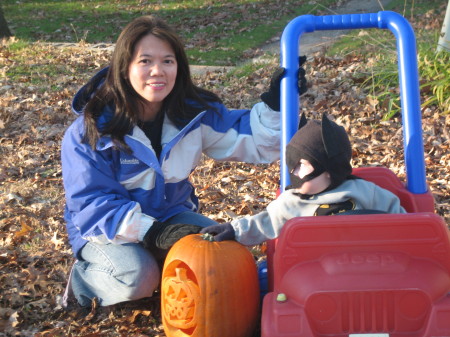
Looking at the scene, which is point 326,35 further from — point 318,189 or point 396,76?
point 318,189

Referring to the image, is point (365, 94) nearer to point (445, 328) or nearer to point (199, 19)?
point (445, 328)

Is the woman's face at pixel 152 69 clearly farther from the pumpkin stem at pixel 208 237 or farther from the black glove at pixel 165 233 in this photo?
the pumpkin stem at pixel 208 237

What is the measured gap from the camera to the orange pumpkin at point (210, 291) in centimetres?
299

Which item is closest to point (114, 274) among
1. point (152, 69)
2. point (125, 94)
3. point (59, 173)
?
point (125, 94)

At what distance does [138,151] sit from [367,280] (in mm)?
1461

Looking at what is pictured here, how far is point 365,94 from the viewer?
6.90m

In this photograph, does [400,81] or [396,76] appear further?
[396,76]

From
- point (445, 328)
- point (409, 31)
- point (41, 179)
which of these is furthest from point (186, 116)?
point (41, 179)

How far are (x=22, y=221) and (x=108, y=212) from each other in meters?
1.84

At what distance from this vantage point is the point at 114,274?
3494 millimetres

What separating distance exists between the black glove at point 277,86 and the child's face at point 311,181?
0.65m

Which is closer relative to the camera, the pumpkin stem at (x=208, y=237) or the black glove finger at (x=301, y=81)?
the pumpkin stem at (x=208, y=237)

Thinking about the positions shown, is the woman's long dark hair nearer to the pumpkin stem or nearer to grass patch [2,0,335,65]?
the pumpkin stem

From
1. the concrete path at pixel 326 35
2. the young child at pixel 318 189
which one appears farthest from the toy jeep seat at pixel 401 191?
the concrete path at pixel 326 35
